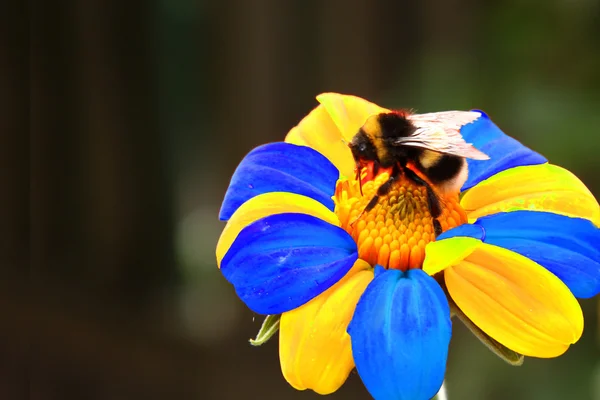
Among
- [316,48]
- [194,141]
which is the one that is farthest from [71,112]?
[316,48]

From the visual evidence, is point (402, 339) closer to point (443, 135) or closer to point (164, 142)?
point (443, 135)

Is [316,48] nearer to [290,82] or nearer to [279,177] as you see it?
[290,82]

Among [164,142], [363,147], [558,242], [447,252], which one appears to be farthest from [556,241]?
[164,142]

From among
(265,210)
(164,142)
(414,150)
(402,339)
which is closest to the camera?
(402,339)

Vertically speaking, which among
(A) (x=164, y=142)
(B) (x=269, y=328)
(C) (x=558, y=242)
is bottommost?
(A) (x=164, y=142)

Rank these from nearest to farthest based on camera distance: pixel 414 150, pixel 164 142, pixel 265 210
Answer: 1. pixel 265 210
2. pixel 414 150
3. pixel 164 142

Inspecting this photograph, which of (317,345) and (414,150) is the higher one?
(414,150)
